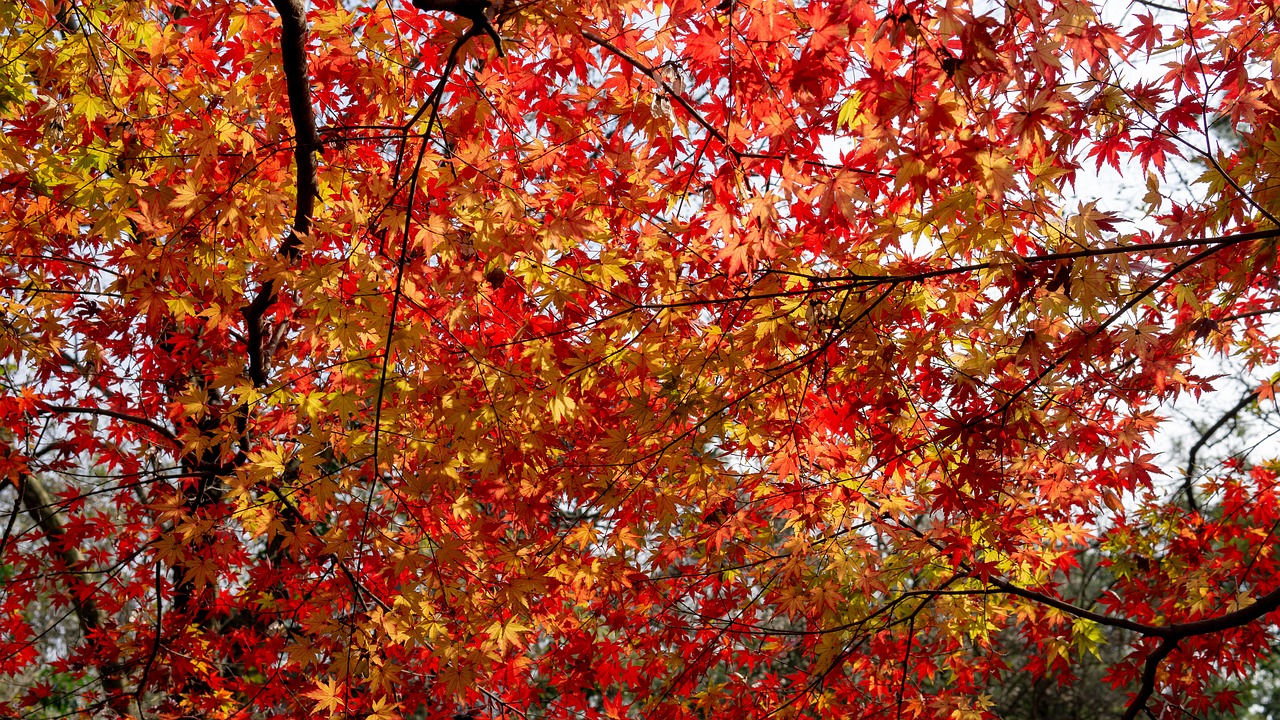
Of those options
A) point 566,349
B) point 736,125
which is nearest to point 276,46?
point 566,349

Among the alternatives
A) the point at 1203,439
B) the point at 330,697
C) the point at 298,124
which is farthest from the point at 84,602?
the point at 1203,439

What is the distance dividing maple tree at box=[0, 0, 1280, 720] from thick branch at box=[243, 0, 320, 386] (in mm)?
13

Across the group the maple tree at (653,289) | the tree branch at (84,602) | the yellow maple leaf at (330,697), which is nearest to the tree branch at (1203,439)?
the maple tree at (653,289)

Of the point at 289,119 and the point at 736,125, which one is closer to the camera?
the point at 736,125

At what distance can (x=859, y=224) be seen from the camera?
3.38 meters

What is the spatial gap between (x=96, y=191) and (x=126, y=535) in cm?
285

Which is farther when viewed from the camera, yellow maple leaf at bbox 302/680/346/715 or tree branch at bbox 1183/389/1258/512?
tree branch at bbox 1183/389/1258/512

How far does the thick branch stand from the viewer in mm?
2834

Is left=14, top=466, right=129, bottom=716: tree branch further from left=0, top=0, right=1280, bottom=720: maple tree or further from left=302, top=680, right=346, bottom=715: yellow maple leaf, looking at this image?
left=302, top=680, right=346, bottom=715: yellow maple leaf

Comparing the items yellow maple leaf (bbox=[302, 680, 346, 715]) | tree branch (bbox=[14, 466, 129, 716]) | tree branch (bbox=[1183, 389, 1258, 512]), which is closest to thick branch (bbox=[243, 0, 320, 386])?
yellow maple leaf (bbox=[302, 680, 346, 715])

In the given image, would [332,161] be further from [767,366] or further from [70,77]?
[767,366]

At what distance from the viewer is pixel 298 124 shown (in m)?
3.10

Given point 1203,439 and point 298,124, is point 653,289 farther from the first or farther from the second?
point 1203,439

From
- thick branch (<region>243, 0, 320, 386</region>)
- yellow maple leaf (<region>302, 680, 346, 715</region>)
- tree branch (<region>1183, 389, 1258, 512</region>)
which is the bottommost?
yellow maple leaf (<region>302, 680, 346, 715</region>)
